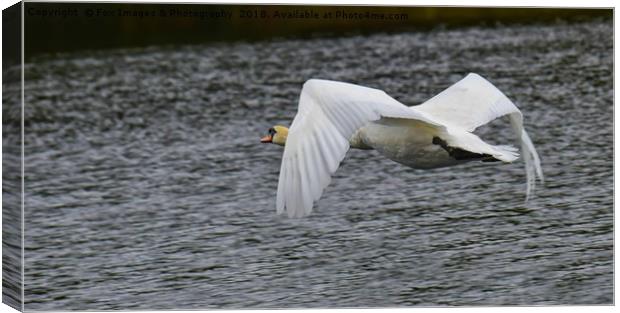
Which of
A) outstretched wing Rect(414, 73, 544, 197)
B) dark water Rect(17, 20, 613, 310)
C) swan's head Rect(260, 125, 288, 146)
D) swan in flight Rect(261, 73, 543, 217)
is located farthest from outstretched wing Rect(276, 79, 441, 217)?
dark water Rect(17, 20, 613, 310)

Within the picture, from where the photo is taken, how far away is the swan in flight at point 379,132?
759 cm

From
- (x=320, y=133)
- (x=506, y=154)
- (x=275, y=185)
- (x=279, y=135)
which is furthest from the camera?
(x=275, y=185)

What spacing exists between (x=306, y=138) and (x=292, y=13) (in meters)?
2.13

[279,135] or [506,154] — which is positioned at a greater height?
[506,154]

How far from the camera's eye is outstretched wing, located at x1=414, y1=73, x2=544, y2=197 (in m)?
9.16

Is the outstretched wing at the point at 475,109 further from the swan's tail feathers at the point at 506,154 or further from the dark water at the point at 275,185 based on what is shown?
the dark water at the point at 275,185

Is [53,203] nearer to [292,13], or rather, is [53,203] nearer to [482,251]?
[292,13]

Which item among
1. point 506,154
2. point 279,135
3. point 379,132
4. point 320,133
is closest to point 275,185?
point 279,135

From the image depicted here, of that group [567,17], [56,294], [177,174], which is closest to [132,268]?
[56,294]

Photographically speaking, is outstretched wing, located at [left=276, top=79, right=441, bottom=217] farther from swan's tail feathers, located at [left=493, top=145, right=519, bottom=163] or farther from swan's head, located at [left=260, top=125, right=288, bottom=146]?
swan's head, located at [left=260, top=125, right=288, bottom=146]

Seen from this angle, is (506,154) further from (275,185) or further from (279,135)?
(275,185)

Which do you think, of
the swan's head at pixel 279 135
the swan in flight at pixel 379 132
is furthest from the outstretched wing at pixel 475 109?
the swan's head at pixel 279 135

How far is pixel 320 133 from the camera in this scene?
7820mm

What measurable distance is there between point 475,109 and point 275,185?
184 cm
